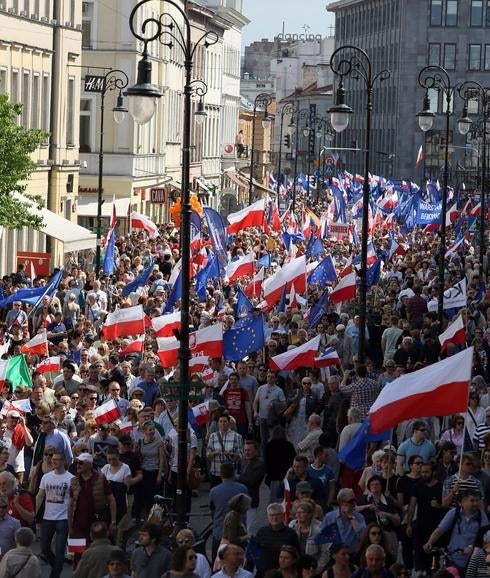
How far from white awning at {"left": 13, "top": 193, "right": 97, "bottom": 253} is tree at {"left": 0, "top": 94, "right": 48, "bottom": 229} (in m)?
2.77

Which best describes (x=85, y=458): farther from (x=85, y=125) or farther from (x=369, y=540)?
(x=85, y=125)

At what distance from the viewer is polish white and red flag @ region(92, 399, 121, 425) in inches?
835

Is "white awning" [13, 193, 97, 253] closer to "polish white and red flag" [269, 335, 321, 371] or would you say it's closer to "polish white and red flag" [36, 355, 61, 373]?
"polish white and red flag" [36, 355, 61, 373]

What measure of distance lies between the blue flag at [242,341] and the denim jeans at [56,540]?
8.64 meters

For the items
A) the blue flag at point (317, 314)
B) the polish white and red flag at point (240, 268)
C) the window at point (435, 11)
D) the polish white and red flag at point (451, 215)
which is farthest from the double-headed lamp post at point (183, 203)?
the window at point (435, 11)

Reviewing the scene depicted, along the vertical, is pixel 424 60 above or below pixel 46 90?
above

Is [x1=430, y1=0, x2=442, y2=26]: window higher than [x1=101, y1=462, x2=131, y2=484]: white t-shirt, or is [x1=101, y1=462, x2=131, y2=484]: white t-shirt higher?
[x1=430, y1=0, x2=442, y2=26]: window

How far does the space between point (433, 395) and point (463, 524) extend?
1085 mm

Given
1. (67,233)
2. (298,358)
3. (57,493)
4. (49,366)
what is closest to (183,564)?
(57,493)

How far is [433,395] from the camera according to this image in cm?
1619

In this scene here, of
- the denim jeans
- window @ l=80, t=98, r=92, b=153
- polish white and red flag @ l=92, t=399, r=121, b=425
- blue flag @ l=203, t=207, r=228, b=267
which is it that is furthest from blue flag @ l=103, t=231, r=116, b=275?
window @ l=80, t=98, r=92, b=153

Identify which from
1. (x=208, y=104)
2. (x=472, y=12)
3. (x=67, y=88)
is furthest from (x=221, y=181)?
(x=67, y=88)

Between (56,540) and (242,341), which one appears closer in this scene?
(56,540)

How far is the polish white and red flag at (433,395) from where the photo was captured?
1614 cm
